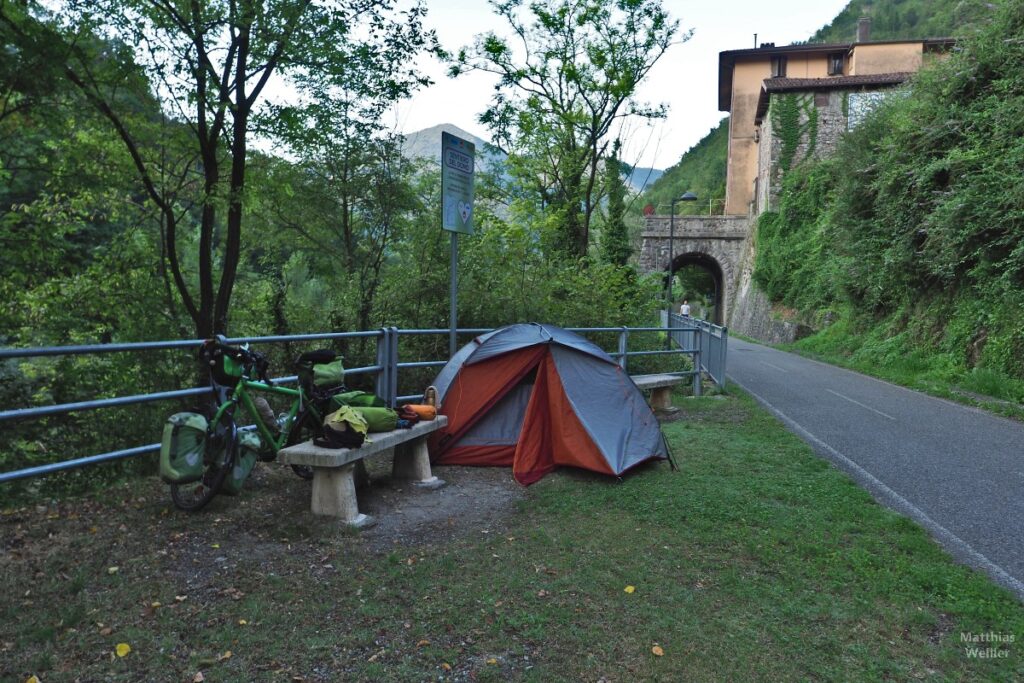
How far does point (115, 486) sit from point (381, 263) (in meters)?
6.75

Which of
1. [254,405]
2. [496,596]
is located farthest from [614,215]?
[496,596]

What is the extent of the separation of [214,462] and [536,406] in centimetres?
289

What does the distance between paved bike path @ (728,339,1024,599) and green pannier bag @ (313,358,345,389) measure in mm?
4410

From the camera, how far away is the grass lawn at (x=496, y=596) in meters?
2.85

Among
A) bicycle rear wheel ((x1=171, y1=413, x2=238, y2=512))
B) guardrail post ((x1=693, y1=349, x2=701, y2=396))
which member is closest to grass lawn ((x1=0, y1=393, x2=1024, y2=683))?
bicycle rear wheel ((x1=171, y1=413, x2=238, y2=512))

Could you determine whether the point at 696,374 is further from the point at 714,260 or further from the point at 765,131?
the point at 714,260

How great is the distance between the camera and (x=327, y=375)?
15.9 feet

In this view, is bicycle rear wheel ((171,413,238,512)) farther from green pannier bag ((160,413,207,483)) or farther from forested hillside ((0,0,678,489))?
forested hillside ((0,0,678,489))

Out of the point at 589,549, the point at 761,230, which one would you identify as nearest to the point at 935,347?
the point at 589,549

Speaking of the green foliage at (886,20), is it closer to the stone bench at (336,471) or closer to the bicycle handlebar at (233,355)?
the stone bench at (336,471)

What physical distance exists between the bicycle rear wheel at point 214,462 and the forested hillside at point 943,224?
1227cm

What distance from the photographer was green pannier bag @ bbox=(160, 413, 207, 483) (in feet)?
13.0

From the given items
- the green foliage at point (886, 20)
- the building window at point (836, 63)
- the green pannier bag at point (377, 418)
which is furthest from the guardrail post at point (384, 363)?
the green foliage at point (886, 20)

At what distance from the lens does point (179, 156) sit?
9555 millimetres
